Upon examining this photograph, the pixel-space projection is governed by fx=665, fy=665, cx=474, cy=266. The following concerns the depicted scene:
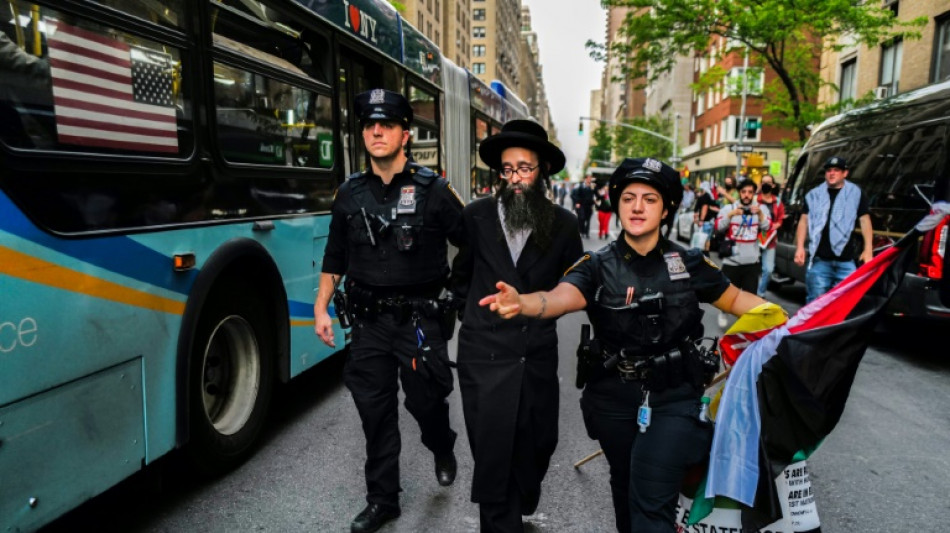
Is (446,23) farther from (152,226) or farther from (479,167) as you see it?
(152,226)

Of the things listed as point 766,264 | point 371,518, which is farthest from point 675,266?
point 766,264

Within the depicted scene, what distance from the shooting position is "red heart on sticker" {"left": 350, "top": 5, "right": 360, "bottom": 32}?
211 inches

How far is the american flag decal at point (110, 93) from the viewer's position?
260cm

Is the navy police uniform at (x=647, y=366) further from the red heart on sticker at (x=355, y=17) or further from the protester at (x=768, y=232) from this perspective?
the protester at (x=768, y=232)

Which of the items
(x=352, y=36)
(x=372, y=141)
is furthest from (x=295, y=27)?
(x=372, y=141)

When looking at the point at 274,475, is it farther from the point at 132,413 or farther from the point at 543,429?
the point at 543,429

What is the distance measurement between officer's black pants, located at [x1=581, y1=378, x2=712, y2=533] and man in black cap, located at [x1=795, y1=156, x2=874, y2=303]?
191 inches

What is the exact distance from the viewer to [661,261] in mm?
2568

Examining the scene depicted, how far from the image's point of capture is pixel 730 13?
51.7 ft

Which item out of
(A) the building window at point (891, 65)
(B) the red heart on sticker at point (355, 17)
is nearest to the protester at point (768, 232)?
(B) the red heart on sticker at point (355, 17)

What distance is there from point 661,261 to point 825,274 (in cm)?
494

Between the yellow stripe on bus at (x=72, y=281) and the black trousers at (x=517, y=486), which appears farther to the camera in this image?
the black trousers at (x=517, y=486)

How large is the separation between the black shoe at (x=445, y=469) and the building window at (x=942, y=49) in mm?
18398

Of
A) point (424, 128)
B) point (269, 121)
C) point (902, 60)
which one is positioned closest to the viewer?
point (269, 121)
